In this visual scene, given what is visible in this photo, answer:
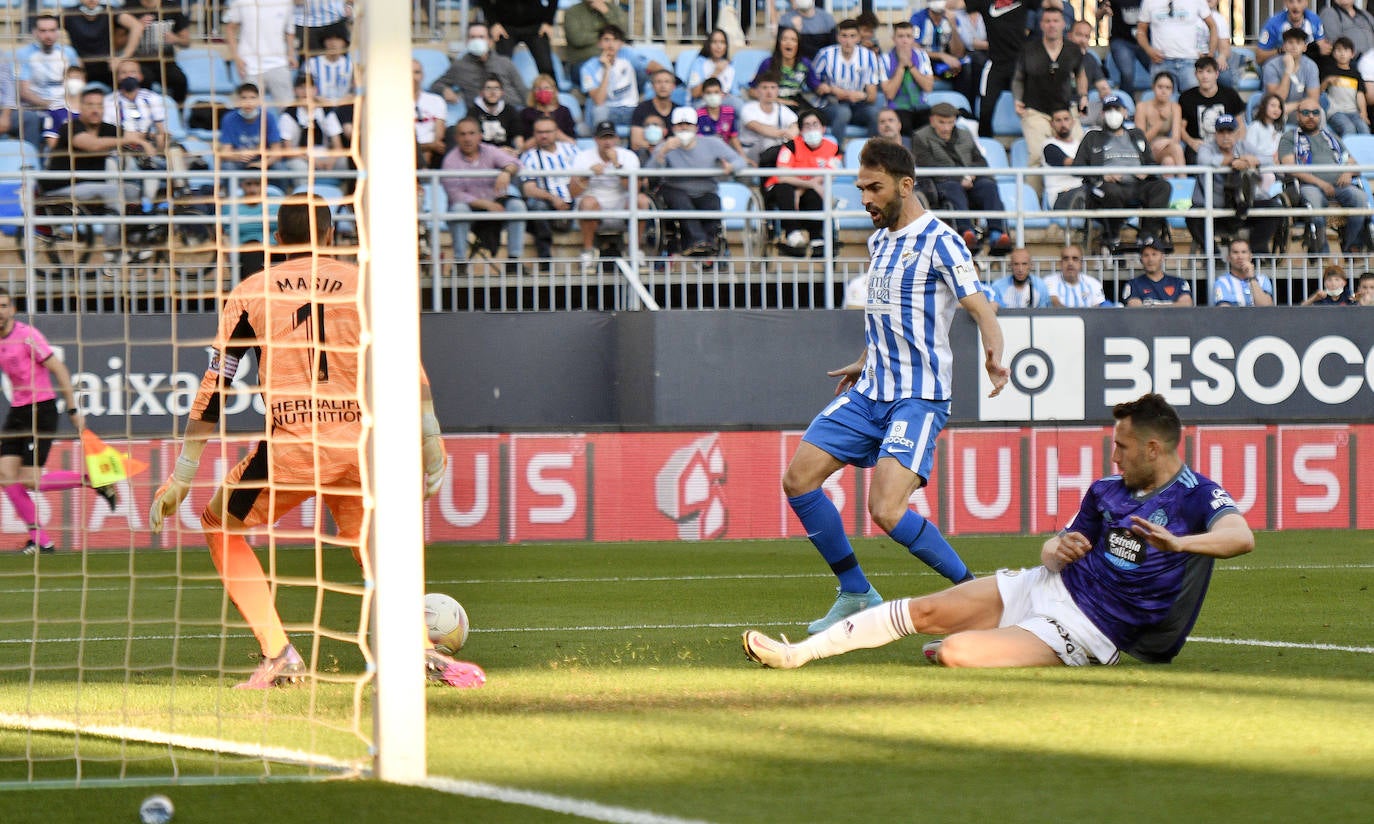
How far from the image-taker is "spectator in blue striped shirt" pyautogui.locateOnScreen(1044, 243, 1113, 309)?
16.5 m

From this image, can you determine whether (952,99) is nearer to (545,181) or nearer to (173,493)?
(545,181)


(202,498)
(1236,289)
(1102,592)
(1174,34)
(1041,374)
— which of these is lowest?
(202,498)

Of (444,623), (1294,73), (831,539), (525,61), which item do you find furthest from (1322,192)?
(444,623)

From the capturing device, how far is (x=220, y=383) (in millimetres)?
6387

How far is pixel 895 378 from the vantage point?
7.66m

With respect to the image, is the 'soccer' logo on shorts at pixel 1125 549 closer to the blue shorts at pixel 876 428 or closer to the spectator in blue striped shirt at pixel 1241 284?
the blue shorts at pixel 876 428

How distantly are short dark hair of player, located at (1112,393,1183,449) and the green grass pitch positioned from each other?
874 mm

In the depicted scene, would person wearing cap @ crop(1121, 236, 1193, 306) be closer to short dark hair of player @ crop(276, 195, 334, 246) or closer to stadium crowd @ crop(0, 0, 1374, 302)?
stadium crowd @ crop(0, 0, 1374, 302)

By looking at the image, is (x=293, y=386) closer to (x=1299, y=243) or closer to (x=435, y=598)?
(x=435, y=598)

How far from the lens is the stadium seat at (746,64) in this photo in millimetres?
18000

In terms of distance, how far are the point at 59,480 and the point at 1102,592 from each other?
1001 cm

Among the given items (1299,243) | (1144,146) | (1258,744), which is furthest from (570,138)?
(1258,744)

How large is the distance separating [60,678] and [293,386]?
5.18 ft

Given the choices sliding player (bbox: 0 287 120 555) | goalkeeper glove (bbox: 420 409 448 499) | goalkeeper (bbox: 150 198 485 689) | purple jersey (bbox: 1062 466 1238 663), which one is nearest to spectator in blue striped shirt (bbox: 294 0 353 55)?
goalkeeper (bbox: 150 198 485 689)
